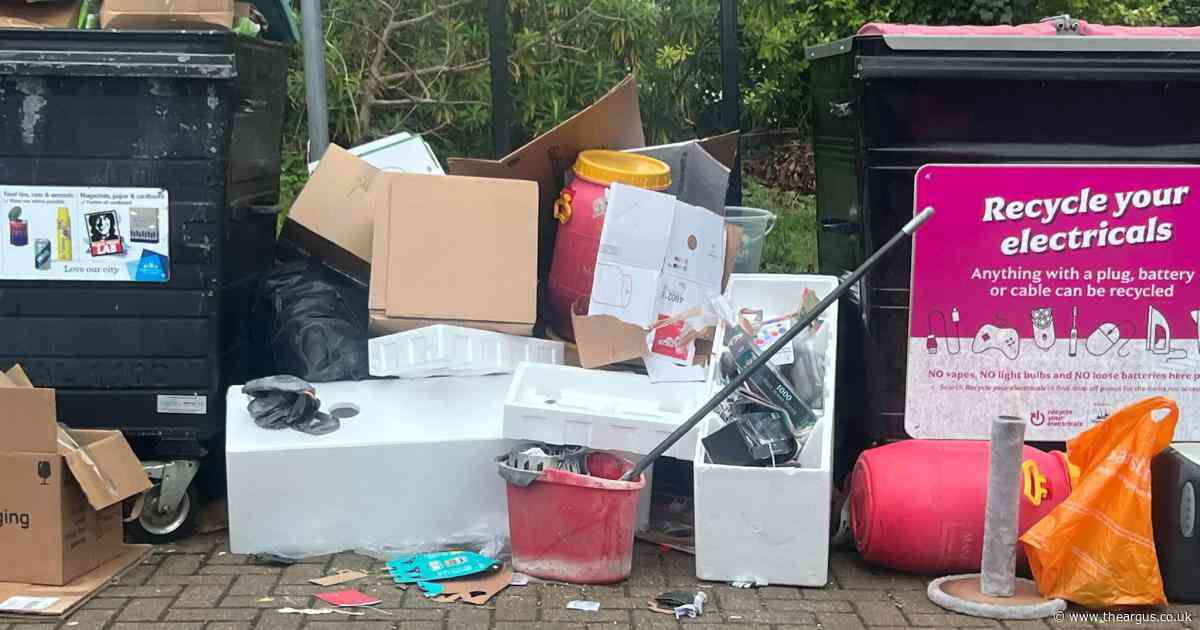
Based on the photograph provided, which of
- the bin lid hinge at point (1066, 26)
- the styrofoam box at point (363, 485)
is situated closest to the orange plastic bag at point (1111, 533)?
the bin lid hinge at point (1066, 26)

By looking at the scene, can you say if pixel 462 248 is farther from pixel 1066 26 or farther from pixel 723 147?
pixel 1066 26

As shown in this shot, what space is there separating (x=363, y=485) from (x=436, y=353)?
472 mm

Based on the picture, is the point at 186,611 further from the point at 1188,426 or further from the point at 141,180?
the point at 1188,426

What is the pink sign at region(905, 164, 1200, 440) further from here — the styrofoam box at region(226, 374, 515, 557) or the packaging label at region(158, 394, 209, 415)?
the packaging label at region(158, 394, 209, 415)

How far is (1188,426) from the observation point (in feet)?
13.5

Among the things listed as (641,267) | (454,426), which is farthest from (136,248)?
(641,267)

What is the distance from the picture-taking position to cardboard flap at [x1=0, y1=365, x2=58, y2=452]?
3562mm

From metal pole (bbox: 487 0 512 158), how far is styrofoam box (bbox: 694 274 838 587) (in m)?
2.08

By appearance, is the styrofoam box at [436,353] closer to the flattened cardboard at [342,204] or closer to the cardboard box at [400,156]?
the flattened cardboard at [342,204]

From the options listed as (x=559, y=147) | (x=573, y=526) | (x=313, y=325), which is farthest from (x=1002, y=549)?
(x=313, y=325)

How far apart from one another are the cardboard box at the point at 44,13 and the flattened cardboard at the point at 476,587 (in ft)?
7.23

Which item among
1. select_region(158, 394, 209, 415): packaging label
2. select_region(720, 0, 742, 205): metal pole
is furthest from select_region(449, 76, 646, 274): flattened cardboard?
select_region(158, 394, 209, 415): packaging label

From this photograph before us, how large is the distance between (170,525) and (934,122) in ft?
8.93

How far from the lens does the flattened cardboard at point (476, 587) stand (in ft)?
11.7
